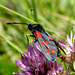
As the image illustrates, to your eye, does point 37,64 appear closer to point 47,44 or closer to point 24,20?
point 47,44

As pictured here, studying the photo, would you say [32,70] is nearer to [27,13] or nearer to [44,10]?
[27,13]

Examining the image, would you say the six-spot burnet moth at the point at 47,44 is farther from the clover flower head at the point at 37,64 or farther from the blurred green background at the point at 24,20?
the blurred green background at the point at 24,20

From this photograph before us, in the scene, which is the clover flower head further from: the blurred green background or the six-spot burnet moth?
the blurred green background

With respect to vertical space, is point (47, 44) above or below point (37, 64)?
above

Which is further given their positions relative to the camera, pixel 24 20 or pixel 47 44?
pixel 24 20

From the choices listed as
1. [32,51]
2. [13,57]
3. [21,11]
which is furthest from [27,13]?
[32,51]

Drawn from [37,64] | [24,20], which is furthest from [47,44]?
[24,20]

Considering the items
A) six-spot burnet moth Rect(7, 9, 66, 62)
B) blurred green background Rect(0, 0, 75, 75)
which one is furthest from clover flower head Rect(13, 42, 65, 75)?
blurred green background Rect(0, 0, 75, 75)

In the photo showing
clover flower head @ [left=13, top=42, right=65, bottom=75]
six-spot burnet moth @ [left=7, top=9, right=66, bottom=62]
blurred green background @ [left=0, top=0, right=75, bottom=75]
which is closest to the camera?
six-spot burnet moth @ [left=7, top=9, right=66, bottom=62]

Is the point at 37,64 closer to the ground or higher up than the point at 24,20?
closer to the ground
